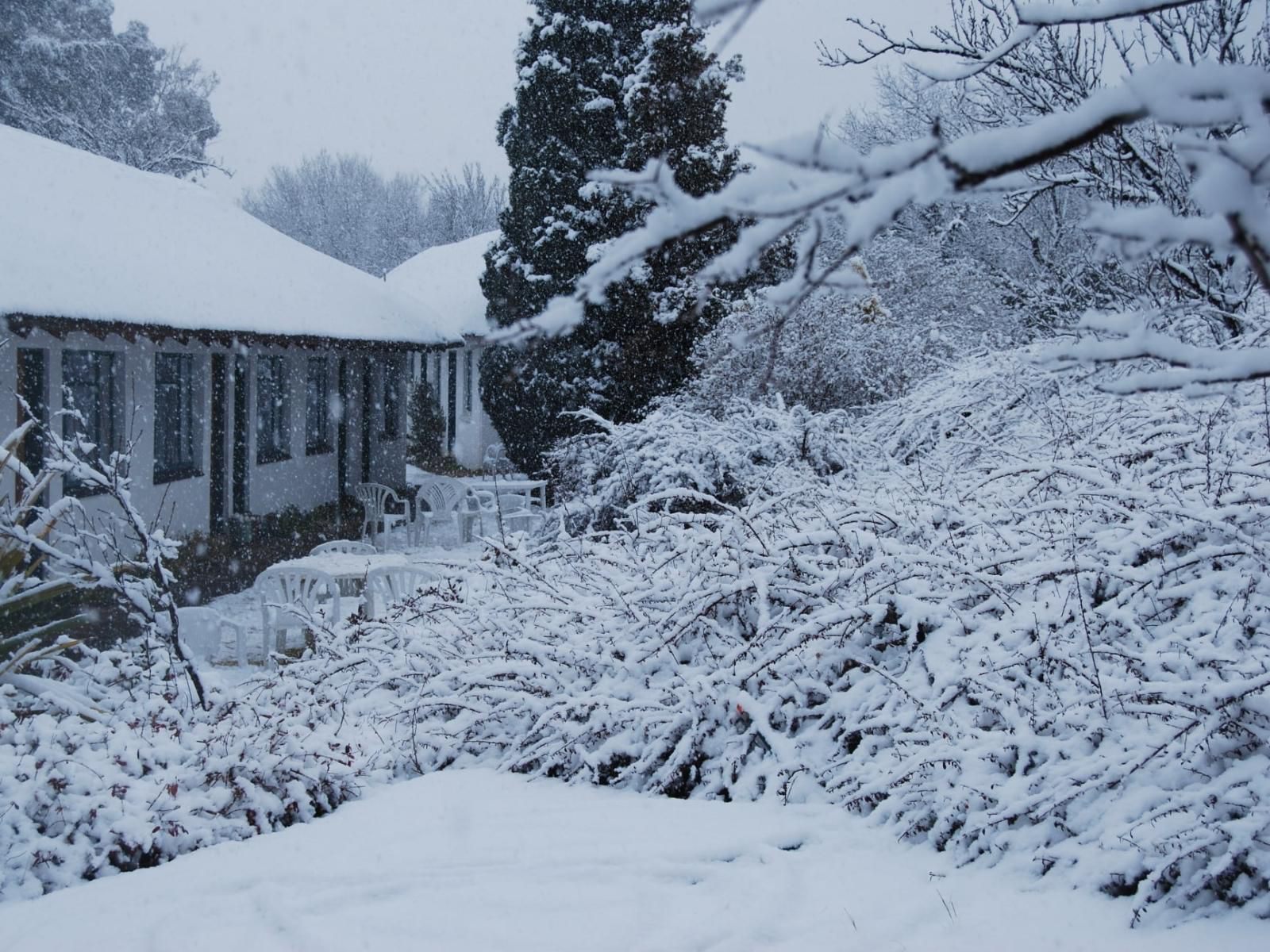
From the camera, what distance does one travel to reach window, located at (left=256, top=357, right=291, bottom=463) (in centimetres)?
1483

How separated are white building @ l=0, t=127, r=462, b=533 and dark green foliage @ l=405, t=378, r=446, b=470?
19.9 feet

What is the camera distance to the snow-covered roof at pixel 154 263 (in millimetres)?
9258

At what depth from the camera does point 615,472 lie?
888 cm

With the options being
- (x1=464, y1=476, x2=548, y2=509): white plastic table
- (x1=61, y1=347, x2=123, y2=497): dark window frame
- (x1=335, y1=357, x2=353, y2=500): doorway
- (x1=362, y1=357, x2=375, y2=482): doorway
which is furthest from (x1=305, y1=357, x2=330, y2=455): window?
(x1=61, y1=347, x2=123, y2=497): dark window frame

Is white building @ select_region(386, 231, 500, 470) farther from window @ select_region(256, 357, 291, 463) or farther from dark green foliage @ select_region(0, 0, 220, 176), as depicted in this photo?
window @ select_region(256, 357, 291, 463)

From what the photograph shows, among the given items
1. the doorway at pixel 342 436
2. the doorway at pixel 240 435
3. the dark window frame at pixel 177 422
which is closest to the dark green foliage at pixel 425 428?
the doorway at pixel 342 436

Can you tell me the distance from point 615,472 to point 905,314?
9.85m

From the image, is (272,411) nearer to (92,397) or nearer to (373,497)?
(373,497)

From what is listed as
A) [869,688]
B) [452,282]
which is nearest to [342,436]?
[452,282]

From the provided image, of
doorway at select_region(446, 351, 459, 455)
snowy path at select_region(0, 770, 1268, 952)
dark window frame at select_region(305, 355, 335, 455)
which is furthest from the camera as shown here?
doorway at select_region(446, 351, 459, 455)

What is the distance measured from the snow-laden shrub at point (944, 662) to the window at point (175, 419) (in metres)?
7.07

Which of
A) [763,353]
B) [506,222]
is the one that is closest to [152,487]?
[763,353]

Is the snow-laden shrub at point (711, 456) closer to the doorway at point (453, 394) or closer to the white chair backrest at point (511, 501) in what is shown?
the white chair backrest at point (511, 501)

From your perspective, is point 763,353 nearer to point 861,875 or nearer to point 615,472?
point 615,472
